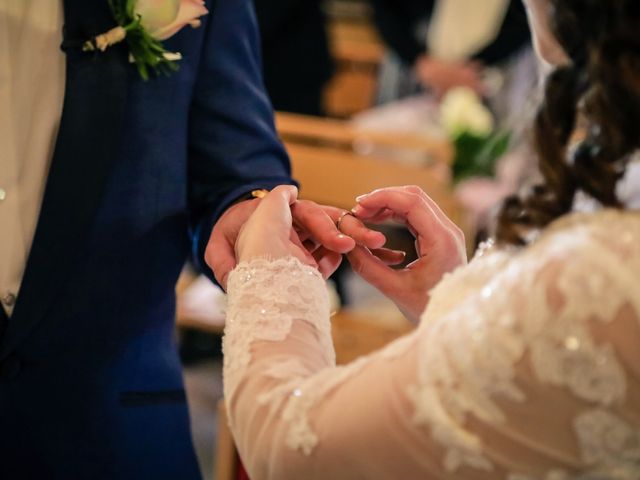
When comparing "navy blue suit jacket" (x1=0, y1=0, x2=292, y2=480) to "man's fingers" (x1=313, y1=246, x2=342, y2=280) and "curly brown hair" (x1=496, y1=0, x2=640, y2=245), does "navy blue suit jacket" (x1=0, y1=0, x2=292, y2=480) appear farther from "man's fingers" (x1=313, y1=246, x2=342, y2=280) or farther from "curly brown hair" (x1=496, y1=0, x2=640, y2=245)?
"curly brown hair" (x1=496, y1=0, x2=640, y2=245)

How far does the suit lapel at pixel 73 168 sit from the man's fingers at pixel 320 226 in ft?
0.80

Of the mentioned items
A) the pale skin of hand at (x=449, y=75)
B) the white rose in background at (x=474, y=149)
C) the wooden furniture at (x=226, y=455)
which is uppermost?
the white rose in background at (x=474, y=149)

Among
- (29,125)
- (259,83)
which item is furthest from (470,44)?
(29,125)

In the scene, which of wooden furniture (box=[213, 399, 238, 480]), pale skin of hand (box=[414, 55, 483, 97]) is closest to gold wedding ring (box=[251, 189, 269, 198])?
wooden furniture (box=[213, 399, 238, 480])

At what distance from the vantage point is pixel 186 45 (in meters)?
1.11

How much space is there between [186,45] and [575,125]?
570 millimetres

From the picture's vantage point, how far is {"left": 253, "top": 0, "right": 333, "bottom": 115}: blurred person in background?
121 inches

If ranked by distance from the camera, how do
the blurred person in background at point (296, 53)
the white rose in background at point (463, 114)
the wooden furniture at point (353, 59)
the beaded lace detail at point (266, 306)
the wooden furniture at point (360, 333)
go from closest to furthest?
the beaded lace detail at point (266, 306) → the wooden furniture at point (360, 333) → the white rose in background at point (463, 114) → the blurred person in background at point (296, 53) → the wooden furniture at point (353, 59)

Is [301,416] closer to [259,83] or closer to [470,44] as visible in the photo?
[259,83]

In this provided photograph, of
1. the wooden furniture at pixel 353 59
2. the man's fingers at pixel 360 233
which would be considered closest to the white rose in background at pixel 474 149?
the man's fingers at pixel 360 233

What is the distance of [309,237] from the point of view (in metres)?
1.06

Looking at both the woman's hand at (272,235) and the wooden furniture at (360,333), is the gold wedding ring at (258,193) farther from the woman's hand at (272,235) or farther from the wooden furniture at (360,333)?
the wooden furniture at (360,333)

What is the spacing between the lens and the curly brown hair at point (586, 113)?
675 mm

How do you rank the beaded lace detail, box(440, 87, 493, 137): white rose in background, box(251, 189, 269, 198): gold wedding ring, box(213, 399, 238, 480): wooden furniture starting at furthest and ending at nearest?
box(440, 87, 493, 137): white rose in background
box(213, 399, 238, 480): wooden furniture
box(251, 189, 269, 198): gold wedding ring
the beaded lace detail
